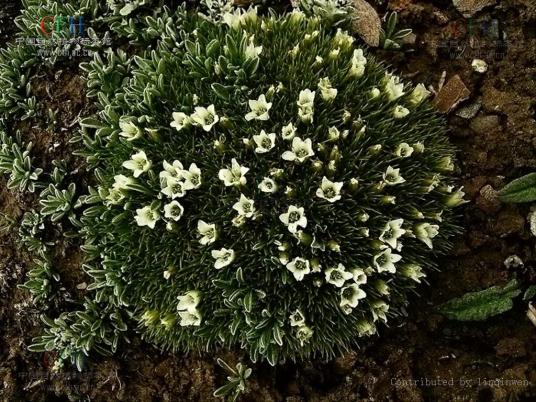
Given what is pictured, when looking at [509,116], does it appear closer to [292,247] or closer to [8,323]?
[292,247]

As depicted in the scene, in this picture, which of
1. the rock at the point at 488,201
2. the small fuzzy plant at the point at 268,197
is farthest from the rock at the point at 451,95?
the rock at the point at 488,201

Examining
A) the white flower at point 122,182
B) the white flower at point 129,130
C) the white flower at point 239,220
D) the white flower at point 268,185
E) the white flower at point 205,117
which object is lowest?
the white flower at point 122,182

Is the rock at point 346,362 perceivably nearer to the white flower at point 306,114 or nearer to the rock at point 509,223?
the rock at point 509,223

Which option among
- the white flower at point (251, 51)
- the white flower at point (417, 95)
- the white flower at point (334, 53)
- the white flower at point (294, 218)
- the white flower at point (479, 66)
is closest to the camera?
the white flower at point (294, 218)

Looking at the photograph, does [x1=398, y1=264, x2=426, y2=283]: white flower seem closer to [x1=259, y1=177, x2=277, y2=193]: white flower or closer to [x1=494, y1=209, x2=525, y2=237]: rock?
[x1=494, y1=209, x2=525, y2=237]: rock

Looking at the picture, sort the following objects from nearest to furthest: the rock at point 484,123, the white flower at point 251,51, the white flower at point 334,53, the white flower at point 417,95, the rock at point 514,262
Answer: the white flower at point 251,51, the white flower at point 334,53, the white flower at point 417,95, the rock at point 514,262, the rock at point 484,123

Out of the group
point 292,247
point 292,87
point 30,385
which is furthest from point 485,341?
point 30,385

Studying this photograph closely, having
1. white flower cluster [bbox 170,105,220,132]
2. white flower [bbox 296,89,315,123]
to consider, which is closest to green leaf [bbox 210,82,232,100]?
white flower cluster [bbox 170,105,220,132]
